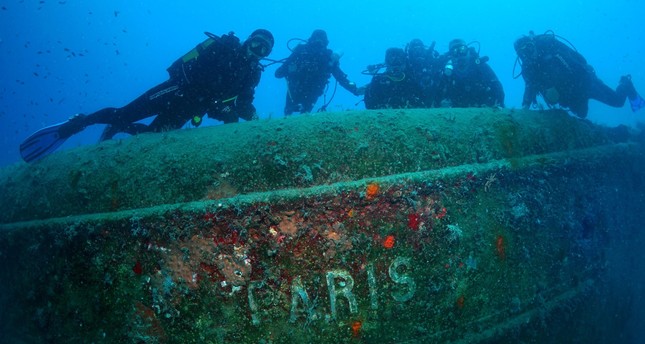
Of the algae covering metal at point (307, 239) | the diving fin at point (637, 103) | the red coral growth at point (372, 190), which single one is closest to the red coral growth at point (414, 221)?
the algae covering metal at point (307, 239)

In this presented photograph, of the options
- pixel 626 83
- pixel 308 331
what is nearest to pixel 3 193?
pixel 308 331

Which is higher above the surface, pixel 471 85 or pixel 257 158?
pixel 471 85

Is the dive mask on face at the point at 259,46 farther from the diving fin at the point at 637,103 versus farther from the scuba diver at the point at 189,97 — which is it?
the diving fin at the point at 637,103

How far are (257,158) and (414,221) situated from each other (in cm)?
114

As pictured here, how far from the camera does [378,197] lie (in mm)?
2230

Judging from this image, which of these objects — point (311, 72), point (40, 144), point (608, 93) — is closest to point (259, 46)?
point (40, 144)

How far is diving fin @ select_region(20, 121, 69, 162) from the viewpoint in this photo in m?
3.62

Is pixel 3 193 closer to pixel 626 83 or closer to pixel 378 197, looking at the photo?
pixel 378 197

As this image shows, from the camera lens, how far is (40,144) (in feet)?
12.6

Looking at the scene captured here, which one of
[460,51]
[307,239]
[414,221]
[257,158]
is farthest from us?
[460,51]

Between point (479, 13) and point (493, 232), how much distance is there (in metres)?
182

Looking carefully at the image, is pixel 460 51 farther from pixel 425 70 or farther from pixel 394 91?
pixel 394 91

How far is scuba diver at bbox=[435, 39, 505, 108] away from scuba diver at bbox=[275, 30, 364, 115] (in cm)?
226

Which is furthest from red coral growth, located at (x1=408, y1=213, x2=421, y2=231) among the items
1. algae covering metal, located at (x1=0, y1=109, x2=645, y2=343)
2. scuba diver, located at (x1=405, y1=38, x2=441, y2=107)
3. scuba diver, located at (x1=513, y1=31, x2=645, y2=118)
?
scuba diver, located at (x1=405, y1=38, x2=441, y2=107)
